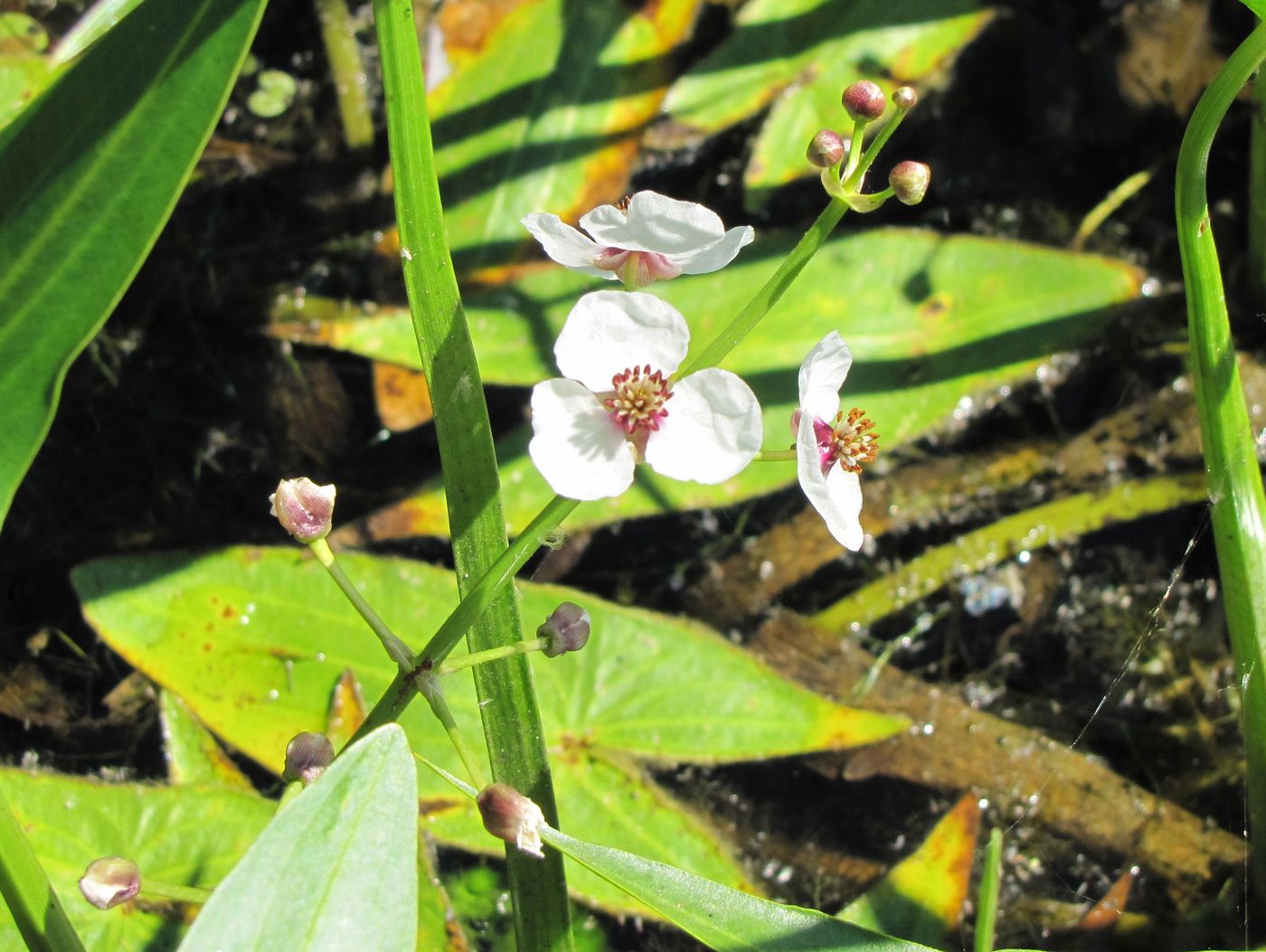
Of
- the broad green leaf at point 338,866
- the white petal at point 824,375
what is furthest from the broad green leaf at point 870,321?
the broad green leaf at point 338,866

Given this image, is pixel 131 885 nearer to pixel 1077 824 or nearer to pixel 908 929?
pixel 908 929

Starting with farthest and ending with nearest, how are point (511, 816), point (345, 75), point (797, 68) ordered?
point (345, 75)
point (797, 68)
point (511, 816)

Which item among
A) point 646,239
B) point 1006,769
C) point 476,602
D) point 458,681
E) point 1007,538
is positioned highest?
point 646,239

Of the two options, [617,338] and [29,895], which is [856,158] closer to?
[617,338]

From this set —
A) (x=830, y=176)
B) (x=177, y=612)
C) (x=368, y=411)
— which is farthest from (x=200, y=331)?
(x=830, y=176)

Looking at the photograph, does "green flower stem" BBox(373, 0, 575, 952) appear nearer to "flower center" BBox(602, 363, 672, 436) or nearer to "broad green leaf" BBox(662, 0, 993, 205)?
"flower center" BBox(602, 363, 672, 436)

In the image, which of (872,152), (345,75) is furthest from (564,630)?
(345,75)
